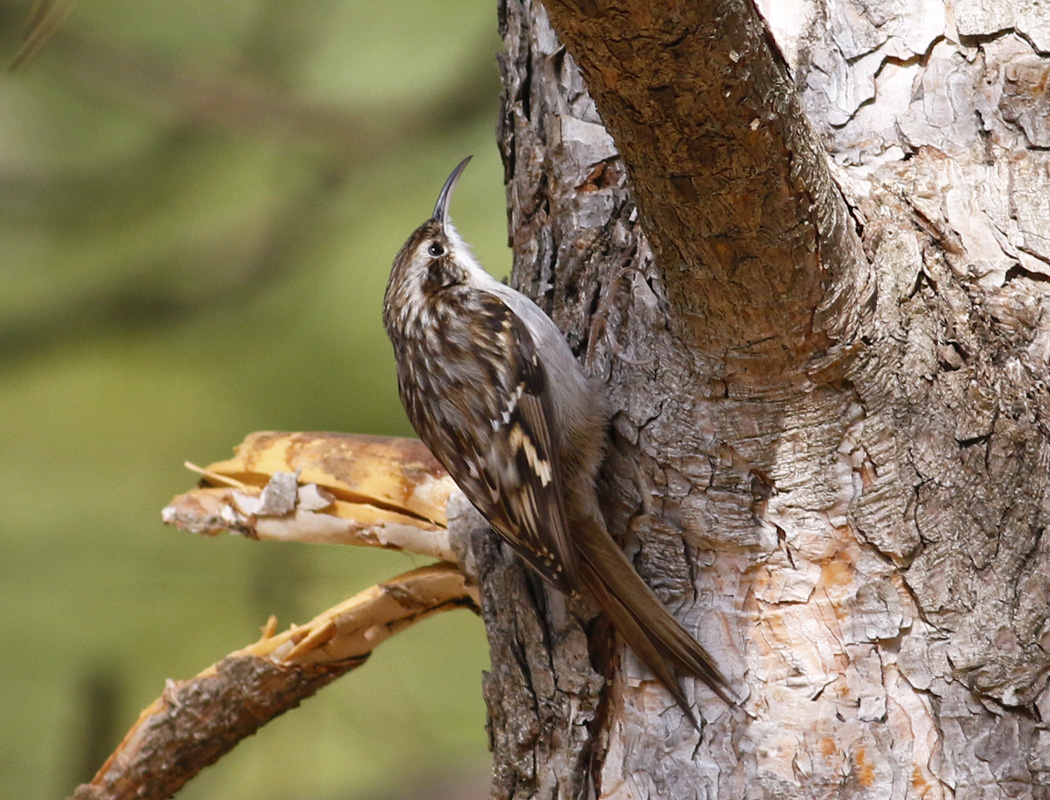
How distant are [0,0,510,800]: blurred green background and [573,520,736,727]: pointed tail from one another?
1.51m

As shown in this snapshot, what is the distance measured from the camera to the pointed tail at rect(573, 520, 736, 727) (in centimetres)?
127

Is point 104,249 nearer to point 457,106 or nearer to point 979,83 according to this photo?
point 457,106

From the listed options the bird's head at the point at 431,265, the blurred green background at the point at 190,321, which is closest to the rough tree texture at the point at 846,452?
the bird's head at the point at 431,265

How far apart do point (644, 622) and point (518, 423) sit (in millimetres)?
463

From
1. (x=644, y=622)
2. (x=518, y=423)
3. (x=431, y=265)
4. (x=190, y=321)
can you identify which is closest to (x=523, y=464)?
(x=518, y=423)

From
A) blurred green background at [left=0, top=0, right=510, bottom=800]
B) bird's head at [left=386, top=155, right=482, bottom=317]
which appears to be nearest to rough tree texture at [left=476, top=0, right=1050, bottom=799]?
bird's head at [left=386, top=155, right=482, bottom=317]

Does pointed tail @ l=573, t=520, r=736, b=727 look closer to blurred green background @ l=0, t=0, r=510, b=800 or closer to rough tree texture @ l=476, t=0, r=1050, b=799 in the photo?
rough tree texture @ l=476, t=0, r=1050, b=799

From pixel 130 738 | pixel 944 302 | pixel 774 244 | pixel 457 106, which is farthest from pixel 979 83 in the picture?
pixel 457 106

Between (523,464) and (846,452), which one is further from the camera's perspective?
(523,464)

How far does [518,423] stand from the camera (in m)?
1.66

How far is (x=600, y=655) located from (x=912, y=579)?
0.42 metres

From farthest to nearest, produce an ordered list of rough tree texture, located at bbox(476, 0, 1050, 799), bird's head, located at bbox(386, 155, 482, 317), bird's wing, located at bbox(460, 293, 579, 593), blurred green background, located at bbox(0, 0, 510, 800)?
blurred green background, located at bbox(0, 0, 510, 800), bird's head, located at bbox(386, 155, 482, 317), bird's wing, located at bbox(460, 293, 579, 593), rough tree texture, located at bbox(476, 0, 1050, 799)

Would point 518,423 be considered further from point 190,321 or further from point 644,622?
point 190,321

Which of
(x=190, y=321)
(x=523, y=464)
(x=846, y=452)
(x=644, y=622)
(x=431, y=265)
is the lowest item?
(x=644, y=622)
